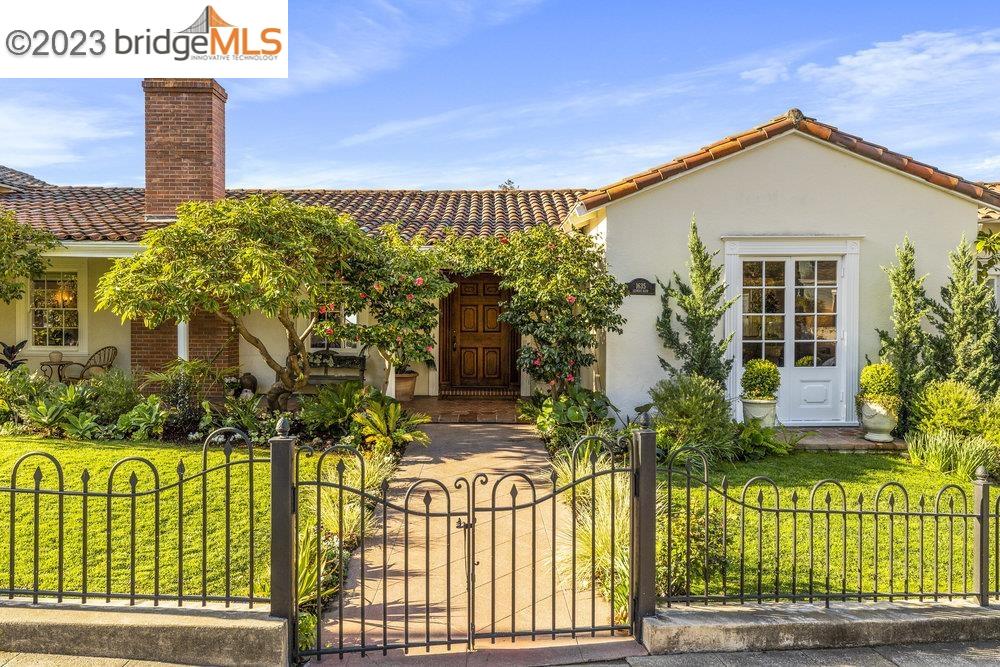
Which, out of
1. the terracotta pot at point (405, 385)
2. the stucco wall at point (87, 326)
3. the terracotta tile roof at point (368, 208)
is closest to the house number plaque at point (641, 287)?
the terracotta tile roof at point (368, 208)

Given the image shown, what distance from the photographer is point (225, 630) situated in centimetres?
391

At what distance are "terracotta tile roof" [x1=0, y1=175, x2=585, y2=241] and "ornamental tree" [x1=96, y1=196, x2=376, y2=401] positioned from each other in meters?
2.71

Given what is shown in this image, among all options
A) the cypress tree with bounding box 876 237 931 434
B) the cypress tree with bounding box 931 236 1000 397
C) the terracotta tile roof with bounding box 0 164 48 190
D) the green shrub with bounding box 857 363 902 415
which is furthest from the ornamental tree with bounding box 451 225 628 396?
the terracotta tile roof with bounding box 0 164 48 190

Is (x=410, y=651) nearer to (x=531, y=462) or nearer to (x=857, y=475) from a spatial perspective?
(x=531, y=462)

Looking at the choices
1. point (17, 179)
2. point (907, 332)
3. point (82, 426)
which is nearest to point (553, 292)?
point (907, 332)

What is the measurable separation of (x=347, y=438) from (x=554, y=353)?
118 inches

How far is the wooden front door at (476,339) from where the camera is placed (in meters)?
14.2

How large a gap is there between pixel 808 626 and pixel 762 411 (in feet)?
18.0

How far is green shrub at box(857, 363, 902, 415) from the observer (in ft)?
30.0

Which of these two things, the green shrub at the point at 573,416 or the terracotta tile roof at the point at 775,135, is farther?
the terracotta tile roof at the point at 775,135

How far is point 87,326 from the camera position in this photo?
1275 centimetres

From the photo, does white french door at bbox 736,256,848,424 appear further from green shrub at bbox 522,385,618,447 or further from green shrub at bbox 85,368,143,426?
green shrub at bbox 85,368,143,426

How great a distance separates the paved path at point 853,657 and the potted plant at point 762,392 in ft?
17.0

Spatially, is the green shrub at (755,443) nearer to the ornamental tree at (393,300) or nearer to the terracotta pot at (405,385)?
the ornamental tree at (393,300)
